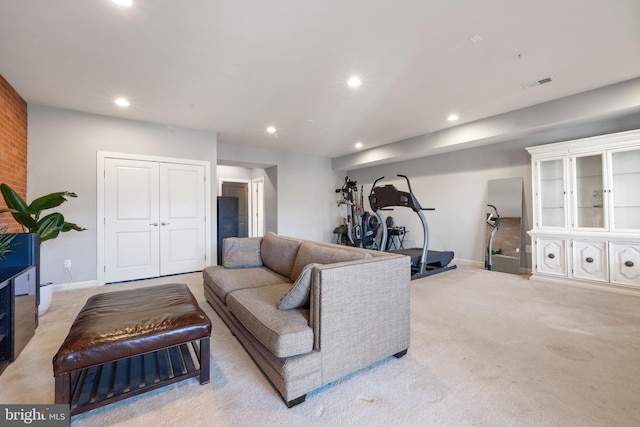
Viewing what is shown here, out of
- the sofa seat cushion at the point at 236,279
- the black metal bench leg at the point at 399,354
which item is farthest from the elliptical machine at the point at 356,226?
the black metal bench leg at the point at 399,354

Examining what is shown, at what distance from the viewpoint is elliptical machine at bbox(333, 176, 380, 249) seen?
662 cm

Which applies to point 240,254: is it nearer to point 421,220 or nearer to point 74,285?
point 74,285

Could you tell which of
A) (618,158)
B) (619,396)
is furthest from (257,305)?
(618,158)

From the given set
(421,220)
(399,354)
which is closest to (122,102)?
(399,354)

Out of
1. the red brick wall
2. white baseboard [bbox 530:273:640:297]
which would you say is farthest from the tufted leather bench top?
white baseboard [bbox 530:273:640:297]

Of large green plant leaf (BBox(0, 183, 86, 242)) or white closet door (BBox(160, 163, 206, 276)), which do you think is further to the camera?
white closet door (BBox(160, 163, 206, 276))

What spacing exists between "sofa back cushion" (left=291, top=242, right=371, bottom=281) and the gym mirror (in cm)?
372

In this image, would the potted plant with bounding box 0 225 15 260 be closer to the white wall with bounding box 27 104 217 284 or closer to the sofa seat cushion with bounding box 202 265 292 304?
the sofa seat cushion with bounding box 202 265 292 304

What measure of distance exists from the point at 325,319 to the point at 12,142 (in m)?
4.12

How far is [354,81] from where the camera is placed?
119 inches

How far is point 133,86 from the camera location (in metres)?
3.07

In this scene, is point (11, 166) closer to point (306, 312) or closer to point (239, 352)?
point (239, 352)

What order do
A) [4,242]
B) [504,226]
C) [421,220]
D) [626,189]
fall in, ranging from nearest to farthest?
1. [4,242]
2. [626,189]
3. [421,220]
4. [504,226]

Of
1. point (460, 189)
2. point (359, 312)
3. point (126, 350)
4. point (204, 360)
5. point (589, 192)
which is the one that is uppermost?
point (460, 189)
